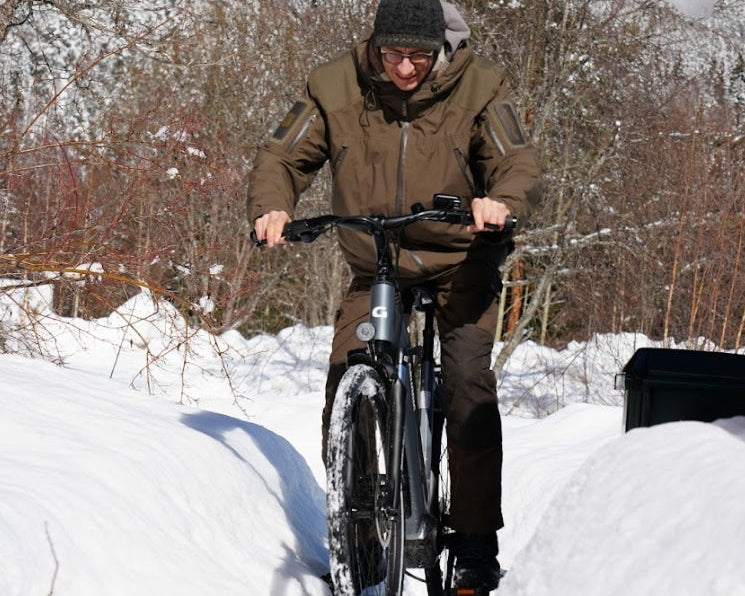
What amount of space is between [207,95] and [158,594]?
51.6 feet

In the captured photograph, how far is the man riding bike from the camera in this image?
3600mm

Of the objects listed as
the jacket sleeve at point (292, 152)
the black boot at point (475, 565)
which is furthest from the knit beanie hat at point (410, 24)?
the black boot at point (475, 565)

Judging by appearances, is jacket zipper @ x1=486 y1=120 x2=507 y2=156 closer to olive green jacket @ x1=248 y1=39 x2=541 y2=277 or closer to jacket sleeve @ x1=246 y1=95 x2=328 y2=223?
olive green jacket @ x1=248 y1=39 x2=541 y2=277

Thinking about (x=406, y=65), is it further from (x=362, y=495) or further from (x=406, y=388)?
(x=362, y=495)

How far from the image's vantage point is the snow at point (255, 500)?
1.71 metres

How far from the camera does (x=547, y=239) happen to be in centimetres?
1755

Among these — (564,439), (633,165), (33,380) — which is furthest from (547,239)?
(33,380)

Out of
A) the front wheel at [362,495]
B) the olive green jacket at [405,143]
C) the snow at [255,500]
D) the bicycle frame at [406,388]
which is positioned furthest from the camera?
the olive green jacket at [405,143]

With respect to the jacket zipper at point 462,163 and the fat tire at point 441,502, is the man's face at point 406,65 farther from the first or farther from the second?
the fat tire at point 441,502

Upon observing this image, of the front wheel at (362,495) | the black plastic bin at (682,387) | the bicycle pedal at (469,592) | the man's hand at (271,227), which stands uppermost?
the man's hand at (271,227)

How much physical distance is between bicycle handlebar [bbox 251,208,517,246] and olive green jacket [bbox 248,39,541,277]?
282 millimetres

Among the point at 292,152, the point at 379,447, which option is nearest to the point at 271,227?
the point at 292,152

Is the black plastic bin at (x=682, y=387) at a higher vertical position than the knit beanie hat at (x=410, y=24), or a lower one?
lower

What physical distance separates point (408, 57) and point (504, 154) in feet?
1.36
